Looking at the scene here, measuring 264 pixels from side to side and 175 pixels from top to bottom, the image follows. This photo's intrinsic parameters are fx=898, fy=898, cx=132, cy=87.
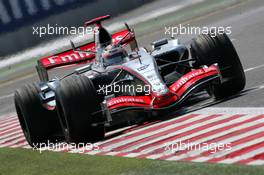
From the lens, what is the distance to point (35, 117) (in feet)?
43.0

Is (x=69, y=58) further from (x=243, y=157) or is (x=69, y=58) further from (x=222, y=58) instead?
(x=243, y=157)

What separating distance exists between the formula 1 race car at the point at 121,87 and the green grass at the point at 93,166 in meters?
0.59

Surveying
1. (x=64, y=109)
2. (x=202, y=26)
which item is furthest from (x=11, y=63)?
(x=64, y=109)

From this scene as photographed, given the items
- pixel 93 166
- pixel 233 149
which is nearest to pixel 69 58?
pixel 93 166

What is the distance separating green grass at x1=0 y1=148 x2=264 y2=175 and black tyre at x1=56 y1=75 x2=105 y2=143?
0.44 metres

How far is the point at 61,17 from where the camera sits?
98.8ft

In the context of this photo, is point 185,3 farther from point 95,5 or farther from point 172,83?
point 172,83

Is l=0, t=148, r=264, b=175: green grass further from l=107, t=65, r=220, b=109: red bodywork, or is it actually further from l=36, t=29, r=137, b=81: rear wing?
l=36, t=29, r=137, b=81: rear wing

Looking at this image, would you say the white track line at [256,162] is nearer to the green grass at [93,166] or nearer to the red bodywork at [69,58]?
the green grass at [93,166]

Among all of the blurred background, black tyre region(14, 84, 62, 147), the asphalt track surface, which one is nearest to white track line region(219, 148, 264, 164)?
the asphalt track surface

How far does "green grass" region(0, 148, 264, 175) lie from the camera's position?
847cm

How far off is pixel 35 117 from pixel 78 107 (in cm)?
149

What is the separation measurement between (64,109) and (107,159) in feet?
5.49

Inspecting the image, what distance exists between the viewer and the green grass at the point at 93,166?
847 cm
